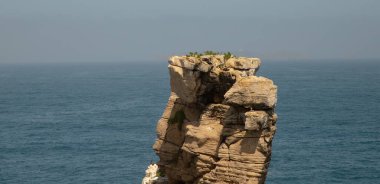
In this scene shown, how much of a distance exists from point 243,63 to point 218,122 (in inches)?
168

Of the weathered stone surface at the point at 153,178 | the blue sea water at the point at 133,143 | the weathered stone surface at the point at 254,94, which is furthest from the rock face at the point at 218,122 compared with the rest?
the blue sea water at the point at 133,143

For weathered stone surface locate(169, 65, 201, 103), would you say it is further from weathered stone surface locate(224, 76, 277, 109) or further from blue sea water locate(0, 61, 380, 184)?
blue sea water locate(0, 61, 380, 184)

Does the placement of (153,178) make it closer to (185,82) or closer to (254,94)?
(185,82)

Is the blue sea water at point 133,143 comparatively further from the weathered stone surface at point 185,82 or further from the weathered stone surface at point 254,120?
the weathered stone surface at point 254,120

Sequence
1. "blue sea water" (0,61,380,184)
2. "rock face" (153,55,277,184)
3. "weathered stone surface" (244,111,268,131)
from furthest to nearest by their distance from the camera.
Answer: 1. "blue sea water" (0,61,380,184)
2. "rock face" (153,55,277,184)
3. "weathered stone surface" (244,111,268,131)

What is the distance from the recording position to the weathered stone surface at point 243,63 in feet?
125

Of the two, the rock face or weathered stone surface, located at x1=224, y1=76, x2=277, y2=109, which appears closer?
weathered stone surface, located at x1=224, y1=76, x2=277, y2=109

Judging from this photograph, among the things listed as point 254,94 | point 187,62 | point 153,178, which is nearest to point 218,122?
point 254,94

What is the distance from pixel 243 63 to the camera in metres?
38.0

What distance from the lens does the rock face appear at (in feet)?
116

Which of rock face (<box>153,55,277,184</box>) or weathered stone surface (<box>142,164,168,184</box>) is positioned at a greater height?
rock face (<box>153,55,277,184</box>)

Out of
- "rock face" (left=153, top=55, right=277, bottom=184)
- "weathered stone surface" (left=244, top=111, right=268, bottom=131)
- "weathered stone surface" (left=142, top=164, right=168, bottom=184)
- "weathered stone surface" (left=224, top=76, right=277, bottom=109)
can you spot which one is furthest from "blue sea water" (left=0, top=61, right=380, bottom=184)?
"weathered stone surface" (left=244, top=111, right=268, bottom=131)

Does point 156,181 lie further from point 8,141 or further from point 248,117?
point 8,141

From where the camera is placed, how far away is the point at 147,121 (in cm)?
14850
